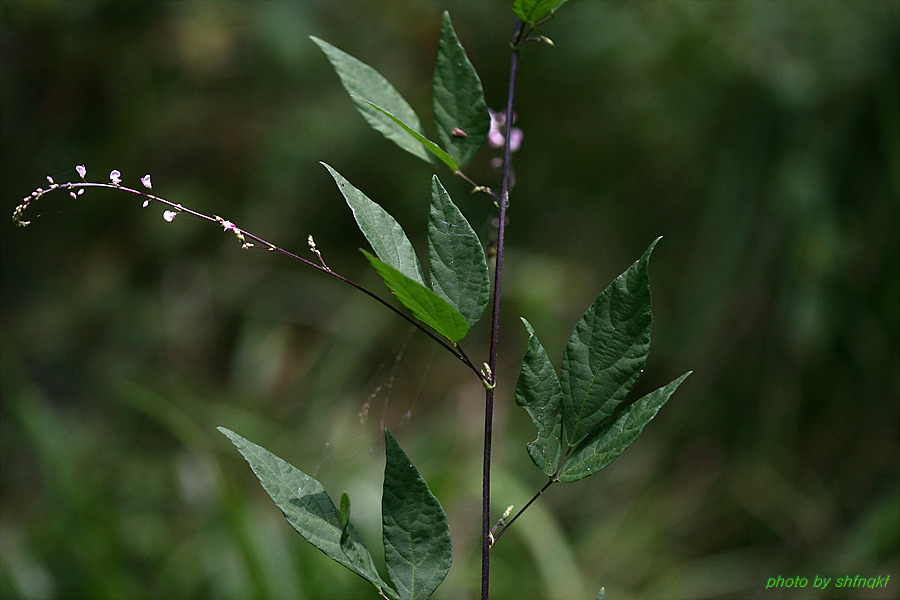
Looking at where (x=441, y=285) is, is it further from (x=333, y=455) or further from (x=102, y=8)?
(x=102, y=8)

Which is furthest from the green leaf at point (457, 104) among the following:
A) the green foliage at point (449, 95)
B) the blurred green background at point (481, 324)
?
the blurred green background at point (481, 324)

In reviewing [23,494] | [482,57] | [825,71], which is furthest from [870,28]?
[23,494]

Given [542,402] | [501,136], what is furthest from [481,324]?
[542,402]

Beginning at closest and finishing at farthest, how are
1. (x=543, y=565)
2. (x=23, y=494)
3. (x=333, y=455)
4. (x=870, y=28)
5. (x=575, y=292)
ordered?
(x=543, y=565), (x=870, y=28), (x=333, y=455), (x=23, y=494), (x=575, y=292)

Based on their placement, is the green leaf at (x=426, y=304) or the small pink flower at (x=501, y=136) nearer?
the green leaf at (x=426, y=304)

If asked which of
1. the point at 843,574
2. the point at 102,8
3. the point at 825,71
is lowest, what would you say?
the point at 843,574

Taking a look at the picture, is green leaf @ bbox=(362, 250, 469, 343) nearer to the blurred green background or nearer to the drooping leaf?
the drooping leaf

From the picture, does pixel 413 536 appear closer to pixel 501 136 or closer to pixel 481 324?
pixel 501 136

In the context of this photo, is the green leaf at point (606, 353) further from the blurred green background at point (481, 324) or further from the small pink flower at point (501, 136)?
the blurred green background at point (481, 324)
